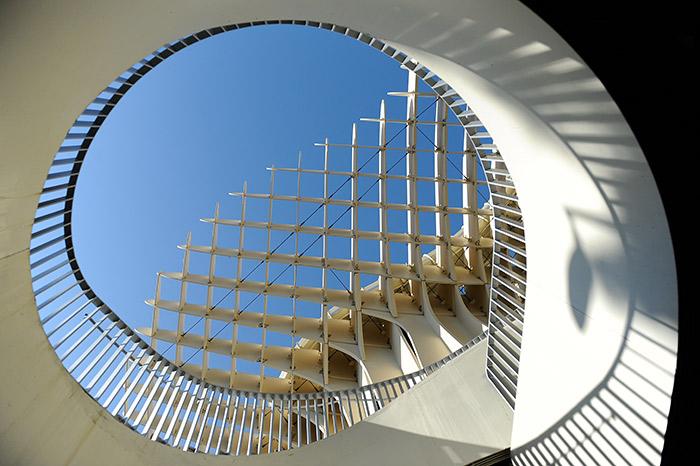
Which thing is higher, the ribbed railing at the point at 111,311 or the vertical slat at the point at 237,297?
the ribbed railing at the point at 111,311

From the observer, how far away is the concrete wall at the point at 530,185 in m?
3.97

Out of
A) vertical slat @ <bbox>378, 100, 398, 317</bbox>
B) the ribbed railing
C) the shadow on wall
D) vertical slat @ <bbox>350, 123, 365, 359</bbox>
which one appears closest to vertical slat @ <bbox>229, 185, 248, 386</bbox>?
vertical slat @ <bbox>350, 123, 365, 359</bbox>

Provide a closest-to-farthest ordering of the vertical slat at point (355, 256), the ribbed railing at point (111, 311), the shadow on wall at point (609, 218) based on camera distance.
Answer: the shadow on wall at point (609, 218)
the ribbed railing at point (111, 311)
the vertical slat at point (355, 256)

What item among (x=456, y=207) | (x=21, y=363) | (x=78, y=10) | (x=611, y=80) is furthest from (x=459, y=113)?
(x=456, y=207)

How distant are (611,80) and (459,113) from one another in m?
4.03

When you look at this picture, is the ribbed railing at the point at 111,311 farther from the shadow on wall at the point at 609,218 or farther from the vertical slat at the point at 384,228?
the vertical slat at the point at 384,228

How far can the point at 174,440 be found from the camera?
310 inches

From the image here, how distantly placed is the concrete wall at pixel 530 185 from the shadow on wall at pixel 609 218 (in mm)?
13

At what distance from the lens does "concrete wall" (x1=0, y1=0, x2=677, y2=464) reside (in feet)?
13.0

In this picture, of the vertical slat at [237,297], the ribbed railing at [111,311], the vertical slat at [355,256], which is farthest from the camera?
the vertical slat at [237,297]

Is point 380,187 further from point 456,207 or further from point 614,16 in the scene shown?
point 614,16


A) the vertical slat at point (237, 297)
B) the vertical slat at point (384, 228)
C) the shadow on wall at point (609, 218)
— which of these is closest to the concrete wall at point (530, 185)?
the shadow on wall at point (609, 218)

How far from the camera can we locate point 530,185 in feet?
18.9

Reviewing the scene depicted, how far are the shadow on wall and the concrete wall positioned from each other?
13 millimetres
